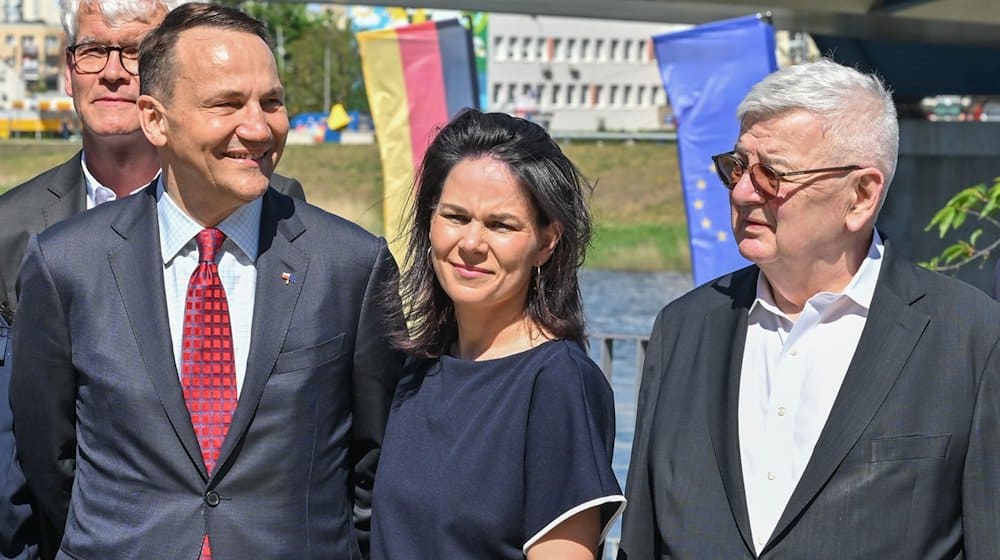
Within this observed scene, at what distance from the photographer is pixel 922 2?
13.1 m

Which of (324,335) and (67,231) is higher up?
(67,231)

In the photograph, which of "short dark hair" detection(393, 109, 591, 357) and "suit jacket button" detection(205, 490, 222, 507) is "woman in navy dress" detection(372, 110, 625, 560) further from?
"suit jacket button" detection(205, 490, 222, 507)

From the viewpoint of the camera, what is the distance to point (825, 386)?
2.78 meters

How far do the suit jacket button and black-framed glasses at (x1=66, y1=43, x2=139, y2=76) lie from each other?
122 centimetres

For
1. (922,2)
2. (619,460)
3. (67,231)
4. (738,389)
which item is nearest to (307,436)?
(67,231)

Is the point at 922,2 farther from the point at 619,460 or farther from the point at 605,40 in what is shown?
the point at 605,40

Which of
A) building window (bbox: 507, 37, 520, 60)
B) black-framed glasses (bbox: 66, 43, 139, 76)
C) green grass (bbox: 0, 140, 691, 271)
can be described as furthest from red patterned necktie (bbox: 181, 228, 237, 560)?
building window (bbox: 507, 37, 520, 60)

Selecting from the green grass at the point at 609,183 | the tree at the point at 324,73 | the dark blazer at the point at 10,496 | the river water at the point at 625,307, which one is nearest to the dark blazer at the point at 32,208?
the dark blazer at the point at 10,496

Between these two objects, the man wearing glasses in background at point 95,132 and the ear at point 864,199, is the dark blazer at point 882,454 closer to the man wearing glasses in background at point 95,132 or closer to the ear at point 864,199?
the ear at point 864,199

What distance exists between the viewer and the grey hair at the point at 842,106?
274cm

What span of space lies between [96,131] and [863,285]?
1.87 metres

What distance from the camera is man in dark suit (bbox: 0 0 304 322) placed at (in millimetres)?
3480

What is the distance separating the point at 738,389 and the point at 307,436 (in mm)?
863

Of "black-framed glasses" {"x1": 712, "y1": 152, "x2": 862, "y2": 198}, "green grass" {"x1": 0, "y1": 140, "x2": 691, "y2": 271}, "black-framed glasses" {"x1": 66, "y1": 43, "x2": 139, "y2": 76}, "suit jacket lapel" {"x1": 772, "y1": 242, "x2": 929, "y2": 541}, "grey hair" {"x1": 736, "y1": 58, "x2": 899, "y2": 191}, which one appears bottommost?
"green grass" {"x1": 0, "y1": 140, "x2": 691, "y2": 271}
